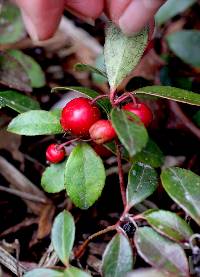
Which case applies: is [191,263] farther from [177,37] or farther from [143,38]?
[177,37]

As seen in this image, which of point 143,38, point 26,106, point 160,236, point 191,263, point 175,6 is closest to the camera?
point 160,236

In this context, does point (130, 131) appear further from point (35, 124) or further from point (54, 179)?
point (54, 179)

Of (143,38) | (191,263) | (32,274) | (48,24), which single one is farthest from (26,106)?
(191,263)

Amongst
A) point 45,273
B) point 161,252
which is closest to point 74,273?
point 45,273

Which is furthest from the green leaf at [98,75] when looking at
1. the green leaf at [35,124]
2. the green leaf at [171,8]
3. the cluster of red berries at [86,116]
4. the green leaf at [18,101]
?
the cluster of red berries at [86,116]

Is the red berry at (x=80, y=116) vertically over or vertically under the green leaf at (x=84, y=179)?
over

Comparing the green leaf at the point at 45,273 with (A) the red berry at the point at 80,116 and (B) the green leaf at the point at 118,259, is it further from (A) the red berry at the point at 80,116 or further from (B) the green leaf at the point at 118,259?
(A) the red berry at the point at 80,116
